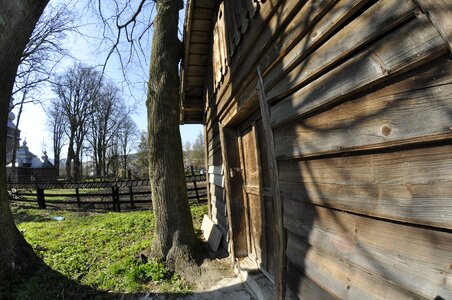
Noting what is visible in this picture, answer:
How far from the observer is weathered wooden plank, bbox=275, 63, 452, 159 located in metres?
1.02

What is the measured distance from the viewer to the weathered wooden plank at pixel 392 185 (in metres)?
1.03

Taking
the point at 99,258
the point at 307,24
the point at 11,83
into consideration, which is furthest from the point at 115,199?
the point at 307,24

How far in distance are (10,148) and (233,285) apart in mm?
44807

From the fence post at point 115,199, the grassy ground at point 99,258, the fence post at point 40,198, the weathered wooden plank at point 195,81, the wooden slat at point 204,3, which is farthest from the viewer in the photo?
the fence post at point 40,198

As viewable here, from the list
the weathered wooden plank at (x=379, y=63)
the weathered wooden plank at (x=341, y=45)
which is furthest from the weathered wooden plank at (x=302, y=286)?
the weathered wooden plank at (x=341, y=45)

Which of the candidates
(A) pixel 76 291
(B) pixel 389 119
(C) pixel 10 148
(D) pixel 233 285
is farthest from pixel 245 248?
(C) pixel 10 148

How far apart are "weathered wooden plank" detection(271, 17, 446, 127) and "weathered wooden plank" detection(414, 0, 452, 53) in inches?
1.2

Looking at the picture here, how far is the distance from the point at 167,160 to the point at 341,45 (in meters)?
4.46

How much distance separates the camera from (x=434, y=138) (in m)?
1.03

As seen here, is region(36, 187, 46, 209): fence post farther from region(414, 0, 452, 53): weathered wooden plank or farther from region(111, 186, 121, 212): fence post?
region(414, 0, 452, 53): weathered wooden plank

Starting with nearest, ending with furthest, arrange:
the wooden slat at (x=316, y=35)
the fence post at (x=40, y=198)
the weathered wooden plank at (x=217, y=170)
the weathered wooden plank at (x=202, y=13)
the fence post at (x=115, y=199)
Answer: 1. the wooden slat at (x=316, y=35)
2. the weathered wooden plank at (x=202, y=13)
3. the weathered wooden plank at (x=217, y=170)
4. the fence post at (x=115, y=199)
5. the fence post at (x=40, y=198)

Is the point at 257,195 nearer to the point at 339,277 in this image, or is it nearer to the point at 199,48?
the point at 339,277

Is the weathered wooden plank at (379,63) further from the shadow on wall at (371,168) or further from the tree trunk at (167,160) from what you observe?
the tree trunk at (167,160)

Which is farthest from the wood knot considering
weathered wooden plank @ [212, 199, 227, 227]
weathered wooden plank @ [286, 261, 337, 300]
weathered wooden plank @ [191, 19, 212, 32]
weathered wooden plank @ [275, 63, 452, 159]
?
weathered wooden plank @ [191, 19, 212, 32]
